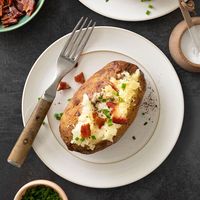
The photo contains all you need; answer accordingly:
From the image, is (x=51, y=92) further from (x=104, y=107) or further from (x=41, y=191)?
(x=41, y=191)

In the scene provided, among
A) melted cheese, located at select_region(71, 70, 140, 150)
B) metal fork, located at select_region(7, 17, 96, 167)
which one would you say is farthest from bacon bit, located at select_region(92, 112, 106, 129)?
metal fork, located at select_region(7, 17, 96, 167)

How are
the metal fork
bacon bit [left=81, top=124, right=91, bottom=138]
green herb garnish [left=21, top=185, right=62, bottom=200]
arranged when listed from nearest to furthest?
bacon bit [left=81, top=124, right=91, bottom=138] → the metal fork → green herb garnish [left=21, top=185, right=62, bottom=200]

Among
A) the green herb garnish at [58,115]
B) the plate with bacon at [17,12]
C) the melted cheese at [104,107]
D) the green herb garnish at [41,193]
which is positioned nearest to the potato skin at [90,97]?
the melted cheese at [104,107]

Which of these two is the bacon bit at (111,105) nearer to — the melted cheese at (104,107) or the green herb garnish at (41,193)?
the melted cheese at (104,107)

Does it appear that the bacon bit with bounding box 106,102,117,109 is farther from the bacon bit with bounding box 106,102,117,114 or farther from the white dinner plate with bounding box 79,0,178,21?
the white dinner plate with bounding box 79,0,178,21

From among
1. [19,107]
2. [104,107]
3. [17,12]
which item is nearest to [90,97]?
[104,107]

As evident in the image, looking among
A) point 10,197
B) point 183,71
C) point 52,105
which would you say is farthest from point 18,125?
point 183,71
